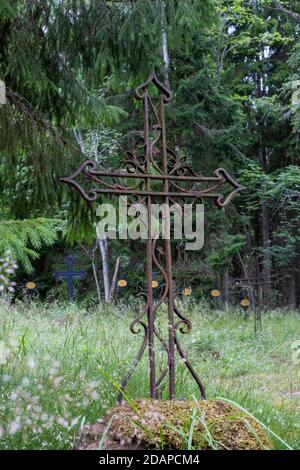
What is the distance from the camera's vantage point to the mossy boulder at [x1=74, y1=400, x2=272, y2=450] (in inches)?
88.0

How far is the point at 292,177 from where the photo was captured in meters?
11.4

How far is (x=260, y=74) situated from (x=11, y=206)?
12.2 m

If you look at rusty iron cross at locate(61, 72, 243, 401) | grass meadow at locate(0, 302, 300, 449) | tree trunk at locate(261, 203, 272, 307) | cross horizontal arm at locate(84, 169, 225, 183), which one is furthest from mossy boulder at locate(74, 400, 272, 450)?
tree trunk at locate(261, 203, 272, 307)

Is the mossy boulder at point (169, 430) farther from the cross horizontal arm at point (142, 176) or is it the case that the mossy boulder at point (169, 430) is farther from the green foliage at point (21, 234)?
the cross horizontal arm at point (142, 176)

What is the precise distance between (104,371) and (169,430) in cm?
67

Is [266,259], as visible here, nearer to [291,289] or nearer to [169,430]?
[291,289]

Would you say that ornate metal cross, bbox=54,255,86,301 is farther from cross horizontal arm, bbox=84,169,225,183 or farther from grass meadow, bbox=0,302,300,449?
cross horizontal arm, bbox=84,169,225,183

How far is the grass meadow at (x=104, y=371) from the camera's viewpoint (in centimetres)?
234

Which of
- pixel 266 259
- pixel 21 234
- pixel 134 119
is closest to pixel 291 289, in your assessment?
pixel 266 259

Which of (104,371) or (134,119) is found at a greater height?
(134,119)

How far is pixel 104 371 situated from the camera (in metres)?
2.90

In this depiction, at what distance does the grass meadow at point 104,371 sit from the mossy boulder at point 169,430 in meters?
0.12
